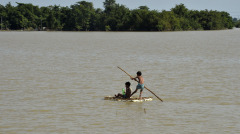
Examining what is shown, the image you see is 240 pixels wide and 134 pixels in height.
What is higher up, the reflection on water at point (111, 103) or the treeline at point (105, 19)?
the treeline at point (105, 19)

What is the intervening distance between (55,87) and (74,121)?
21.1 feet

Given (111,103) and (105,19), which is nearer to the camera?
(111,103)

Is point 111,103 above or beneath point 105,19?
beneath

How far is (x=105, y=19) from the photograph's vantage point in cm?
13250

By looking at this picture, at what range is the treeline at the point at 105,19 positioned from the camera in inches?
4990

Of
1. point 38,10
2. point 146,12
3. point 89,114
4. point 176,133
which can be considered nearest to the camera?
point 176,133

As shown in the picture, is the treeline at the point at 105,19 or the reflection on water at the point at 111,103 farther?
the treeline at the point at 105,19

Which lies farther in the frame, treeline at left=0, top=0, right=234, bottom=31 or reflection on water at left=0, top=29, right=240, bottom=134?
treeline at left=0, top=0, right=234, bottom=31

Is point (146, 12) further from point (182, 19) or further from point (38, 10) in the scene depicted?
point (38, 10)

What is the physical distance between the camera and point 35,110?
13.3m

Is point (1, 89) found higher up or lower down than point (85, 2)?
lower down

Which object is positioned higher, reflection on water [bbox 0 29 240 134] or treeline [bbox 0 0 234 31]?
treeline [bbox 0 0 234 31]

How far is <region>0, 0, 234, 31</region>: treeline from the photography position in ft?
416

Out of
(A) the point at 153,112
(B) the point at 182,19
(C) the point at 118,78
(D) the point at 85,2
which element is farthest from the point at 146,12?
(A) the point at 153,112
